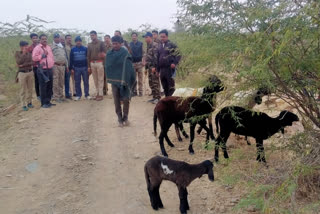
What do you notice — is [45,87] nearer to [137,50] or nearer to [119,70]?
[119,70]

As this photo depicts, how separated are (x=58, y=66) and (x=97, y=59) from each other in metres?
1.24

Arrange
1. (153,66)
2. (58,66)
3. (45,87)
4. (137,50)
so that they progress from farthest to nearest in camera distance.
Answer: (137,50), (58,66), (153,66), (45,87)

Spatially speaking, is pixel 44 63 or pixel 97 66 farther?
pixel 97 66

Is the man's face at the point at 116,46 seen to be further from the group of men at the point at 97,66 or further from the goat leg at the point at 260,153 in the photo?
A: the goat leg at the point at 260,153

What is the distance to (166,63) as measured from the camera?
8352mm

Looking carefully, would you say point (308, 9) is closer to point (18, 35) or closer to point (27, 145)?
point (27, 145)

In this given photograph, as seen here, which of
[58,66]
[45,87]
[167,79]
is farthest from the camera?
[58,66]

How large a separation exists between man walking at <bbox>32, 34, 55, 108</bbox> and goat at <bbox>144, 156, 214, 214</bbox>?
6.12 meters

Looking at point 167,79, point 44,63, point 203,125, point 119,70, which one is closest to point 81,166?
point 203,125

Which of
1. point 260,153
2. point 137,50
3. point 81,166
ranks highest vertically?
point 137,50

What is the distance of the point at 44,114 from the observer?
30.1 ft

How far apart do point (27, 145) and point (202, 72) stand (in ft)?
14.8

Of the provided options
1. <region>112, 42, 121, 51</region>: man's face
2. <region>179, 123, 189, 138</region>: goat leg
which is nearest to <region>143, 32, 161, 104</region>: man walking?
<region>112, 42, 121, 51</region>: man's face

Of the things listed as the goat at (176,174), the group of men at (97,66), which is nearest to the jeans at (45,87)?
the group of men at (97,66)
